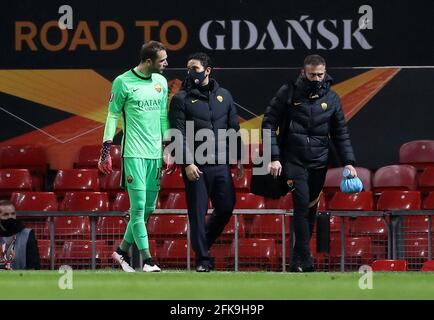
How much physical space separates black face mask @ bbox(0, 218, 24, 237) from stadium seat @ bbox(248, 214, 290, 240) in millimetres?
3059

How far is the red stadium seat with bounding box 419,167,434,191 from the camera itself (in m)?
17.8

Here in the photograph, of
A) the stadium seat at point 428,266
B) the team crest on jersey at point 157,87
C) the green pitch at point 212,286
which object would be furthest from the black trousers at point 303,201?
the stadium seat at point 428,266

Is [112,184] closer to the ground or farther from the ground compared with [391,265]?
farther from the ground

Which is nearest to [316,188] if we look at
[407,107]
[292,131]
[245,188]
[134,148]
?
[292,131]

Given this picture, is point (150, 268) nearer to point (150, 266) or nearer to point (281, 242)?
point (150, 266)

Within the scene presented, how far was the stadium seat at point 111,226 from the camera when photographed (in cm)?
1545

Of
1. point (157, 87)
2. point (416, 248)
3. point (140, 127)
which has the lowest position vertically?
point (416, 248)

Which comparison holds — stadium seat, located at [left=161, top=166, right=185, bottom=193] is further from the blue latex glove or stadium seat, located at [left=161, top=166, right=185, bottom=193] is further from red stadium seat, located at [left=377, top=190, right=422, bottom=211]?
the blue latex glove

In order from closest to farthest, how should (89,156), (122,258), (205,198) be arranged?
(205,198) → (122,258) → (89,156)

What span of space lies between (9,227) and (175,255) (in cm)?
221

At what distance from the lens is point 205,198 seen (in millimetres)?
12469

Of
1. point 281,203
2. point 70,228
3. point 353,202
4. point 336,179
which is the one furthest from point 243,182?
point 70,228

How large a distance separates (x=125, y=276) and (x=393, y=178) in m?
6.82

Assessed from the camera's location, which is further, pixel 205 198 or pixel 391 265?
pixel 391 265
